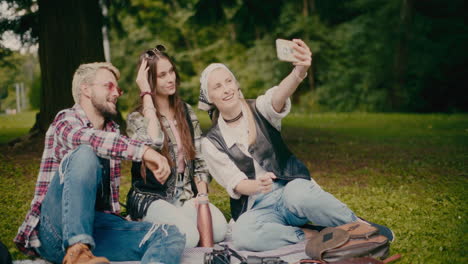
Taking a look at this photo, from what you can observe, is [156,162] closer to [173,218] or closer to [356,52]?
[173,218]

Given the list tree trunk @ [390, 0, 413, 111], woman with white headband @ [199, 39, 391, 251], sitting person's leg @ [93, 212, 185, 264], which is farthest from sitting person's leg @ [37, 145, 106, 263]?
tree trunk @ [390, 0, 413, 111]

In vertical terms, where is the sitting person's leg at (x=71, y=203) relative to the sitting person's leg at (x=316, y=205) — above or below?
above

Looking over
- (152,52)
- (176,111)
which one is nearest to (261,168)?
(176,111)

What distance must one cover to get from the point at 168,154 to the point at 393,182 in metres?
3.98

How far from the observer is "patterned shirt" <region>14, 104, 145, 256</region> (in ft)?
10.1

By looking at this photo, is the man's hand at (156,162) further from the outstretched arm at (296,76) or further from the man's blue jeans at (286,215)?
the outstretched arm at (296,76)

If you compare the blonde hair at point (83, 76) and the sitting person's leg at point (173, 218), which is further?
the sitting person's leg at point (173, 218)

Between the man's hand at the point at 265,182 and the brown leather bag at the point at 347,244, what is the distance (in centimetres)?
49

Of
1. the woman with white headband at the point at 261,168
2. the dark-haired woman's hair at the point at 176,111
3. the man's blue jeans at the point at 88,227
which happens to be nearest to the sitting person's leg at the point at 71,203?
the man's blue jeans at the point at 88,227

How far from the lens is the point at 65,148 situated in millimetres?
3213

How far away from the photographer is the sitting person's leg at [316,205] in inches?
137

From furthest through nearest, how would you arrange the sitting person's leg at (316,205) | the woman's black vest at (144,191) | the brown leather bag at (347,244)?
the woman's black vest at (144,191) < the sitting person's leg at (316,205) < the brown leather bag at (347,244)

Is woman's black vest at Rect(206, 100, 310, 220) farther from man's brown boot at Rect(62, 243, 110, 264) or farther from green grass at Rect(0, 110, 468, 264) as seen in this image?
man's brown boot at Rect(62, 243, 110, 264)

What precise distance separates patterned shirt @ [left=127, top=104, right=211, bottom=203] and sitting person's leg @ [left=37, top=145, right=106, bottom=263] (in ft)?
1.93
